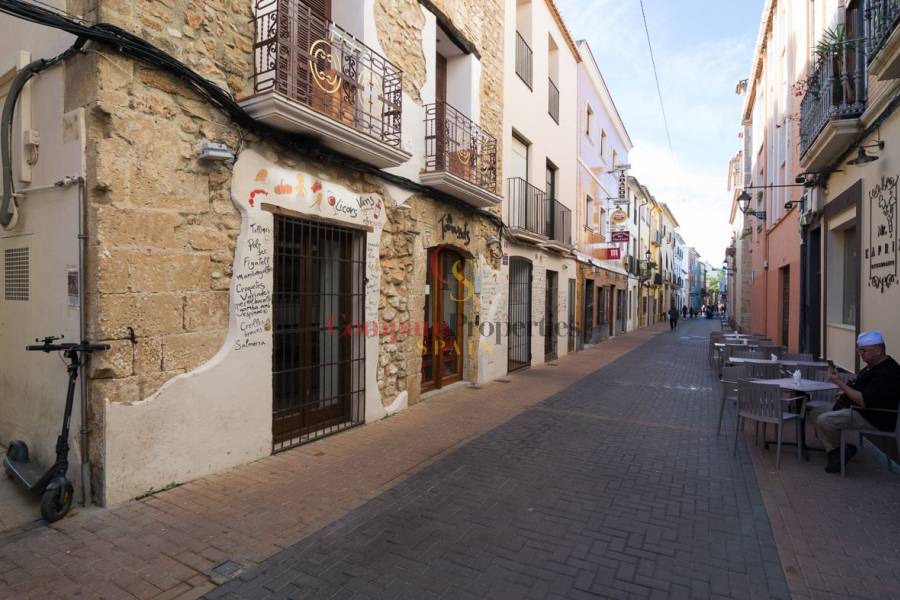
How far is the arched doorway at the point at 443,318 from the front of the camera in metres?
8.45

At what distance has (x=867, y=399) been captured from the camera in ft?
15.2

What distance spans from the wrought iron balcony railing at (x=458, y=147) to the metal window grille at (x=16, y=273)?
5058mm

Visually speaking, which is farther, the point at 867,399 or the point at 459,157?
the point at 459,157

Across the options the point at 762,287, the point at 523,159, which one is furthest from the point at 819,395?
the point at 762,287

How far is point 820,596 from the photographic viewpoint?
9.14 ft

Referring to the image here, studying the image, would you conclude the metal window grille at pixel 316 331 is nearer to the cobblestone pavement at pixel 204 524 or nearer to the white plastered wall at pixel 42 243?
the cobblestone pavement at pixel 204 524

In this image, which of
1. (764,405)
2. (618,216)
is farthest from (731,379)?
(618,216)

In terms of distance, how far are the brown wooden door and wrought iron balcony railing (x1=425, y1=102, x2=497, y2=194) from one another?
1404 mm

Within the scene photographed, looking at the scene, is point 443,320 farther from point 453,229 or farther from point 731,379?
point 731,379

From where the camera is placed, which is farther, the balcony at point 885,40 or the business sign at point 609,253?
the business sign at point 609,253

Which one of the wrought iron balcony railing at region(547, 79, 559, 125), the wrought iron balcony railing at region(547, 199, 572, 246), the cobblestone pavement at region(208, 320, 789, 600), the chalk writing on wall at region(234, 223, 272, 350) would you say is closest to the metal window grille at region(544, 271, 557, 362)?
the wrought iron balcony railing at region(547, 199, 572, 246)

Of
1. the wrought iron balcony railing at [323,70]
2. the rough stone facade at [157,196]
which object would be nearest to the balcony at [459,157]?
the wrought iron balcony railing at [323,70]

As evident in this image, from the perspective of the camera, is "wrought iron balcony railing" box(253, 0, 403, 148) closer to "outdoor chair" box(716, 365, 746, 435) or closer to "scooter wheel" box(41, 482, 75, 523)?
"scooter wheel" box(41, 482, 75, 523)

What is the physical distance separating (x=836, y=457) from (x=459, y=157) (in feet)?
21.2
